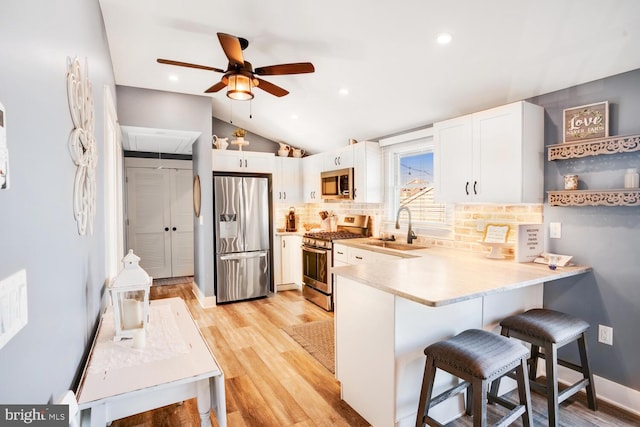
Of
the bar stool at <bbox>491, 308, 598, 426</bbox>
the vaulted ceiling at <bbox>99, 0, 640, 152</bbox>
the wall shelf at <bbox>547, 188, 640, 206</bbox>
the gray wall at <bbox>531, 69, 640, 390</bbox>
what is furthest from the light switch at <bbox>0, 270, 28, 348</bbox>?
the gray wall at <bbox>531, 69, 640, 390</bbox>

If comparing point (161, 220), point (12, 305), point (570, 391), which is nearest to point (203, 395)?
point (12, 305)

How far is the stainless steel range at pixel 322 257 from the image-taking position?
4.44 metres

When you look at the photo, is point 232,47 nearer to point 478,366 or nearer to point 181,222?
point 478,366

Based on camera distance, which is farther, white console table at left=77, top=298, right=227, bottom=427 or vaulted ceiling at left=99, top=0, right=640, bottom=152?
vaulted ceiling at left=99, top=0, right=640, bottom=152

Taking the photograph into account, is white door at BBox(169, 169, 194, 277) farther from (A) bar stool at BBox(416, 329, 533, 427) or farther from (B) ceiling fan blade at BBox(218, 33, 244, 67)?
(A) bar stool at BBox(416, 329, 533, 427)

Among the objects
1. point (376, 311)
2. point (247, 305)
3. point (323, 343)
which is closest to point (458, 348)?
point (376, 311)

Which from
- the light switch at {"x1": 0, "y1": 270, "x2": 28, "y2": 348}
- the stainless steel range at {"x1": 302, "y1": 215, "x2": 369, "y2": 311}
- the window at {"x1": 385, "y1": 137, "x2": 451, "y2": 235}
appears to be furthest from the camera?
the stainless steel range at {"x1": 302, "y1": 215, "x2": 369, "y2": 311}

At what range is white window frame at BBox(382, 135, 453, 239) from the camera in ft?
12.0

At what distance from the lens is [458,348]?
177 centimetres

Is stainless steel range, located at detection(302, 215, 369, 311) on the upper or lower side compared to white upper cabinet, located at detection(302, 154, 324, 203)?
lower

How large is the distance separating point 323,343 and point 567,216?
2.41 metres

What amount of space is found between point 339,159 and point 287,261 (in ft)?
6.04

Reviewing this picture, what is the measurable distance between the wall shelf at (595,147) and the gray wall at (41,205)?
3.03 m

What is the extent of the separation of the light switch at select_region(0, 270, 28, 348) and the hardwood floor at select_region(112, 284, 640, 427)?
1.82m
